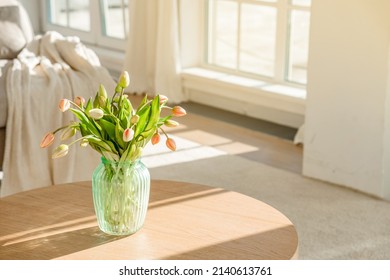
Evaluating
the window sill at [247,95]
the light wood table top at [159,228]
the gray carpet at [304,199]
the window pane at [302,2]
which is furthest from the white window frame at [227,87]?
the light wood table top at [159,228]

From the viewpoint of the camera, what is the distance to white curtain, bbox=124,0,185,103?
16.3ft

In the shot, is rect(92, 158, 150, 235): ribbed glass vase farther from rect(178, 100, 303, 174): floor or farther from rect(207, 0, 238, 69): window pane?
rect(207, 0, 238, 69): window pane

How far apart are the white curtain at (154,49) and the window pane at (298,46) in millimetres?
802

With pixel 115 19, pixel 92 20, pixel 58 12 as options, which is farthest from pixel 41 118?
pixel 58 12

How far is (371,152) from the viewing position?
139 inches

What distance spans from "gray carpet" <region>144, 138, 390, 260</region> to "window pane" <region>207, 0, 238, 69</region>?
33.2 inches

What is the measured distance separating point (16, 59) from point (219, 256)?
2.03 m

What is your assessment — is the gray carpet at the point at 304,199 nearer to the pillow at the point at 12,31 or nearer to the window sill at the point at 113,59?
the pillow at the point at 12,31

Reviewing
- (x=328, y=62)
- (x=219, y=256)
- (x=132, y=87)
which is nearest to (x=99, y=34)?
(x=132, y=87)

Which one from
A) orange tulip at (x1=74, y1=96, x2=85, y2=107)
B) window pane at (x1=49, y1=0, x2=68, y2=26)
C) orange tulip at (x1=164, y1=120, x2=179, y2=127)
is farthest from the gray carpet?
window pane at (x1=49, y1=0, x2=68, y2=26)

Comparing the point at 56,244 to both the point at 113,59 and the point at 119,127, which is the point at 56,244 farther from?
the point at 113,59

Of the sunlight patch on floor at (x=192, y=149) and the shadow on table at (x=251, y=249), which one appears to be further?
the sunlight patch on floor at (x=192, y=149)

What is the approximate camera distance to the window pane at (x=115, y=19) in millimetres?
5652

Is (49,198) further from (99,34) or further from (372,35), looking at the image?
(99,34)
